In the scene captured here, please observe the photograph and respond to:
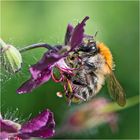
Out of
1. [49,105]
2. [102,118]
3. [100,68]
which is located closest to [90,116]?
[102,118]

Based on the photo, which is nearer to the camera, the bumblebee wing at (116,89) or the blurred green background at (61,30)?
the bumblebee wing at (116,89)

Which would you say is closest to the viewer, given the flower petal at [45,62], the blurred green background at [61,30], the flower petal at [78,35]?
the flower petal at [45,62]

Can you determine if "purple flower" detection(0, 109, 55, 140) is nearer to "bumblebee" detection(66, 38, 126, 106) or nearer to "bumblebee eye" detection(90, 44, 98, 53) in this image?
"bumblebee" detection(66, 38, 126, 106)

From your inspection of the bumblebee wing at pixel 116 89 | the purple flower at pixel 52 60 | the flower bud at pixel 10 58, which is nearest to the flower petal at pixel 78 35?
the purple flower at pixel 52 60

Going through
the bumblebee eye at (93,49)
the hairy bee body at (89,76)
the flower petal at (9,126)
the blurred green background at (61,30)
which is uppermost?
the bumblebee eye at (93,49)

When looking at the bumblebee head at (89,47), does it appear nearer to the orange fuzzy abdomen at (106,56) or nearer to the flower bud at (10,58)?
the orange fuzzy abdomen at (106,56)

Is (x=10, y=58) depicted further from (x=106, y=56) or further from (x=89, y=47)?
(x=106, y=56)

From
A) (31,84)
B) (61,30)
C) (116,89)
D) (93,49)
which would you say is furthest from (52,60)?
(61,30)
